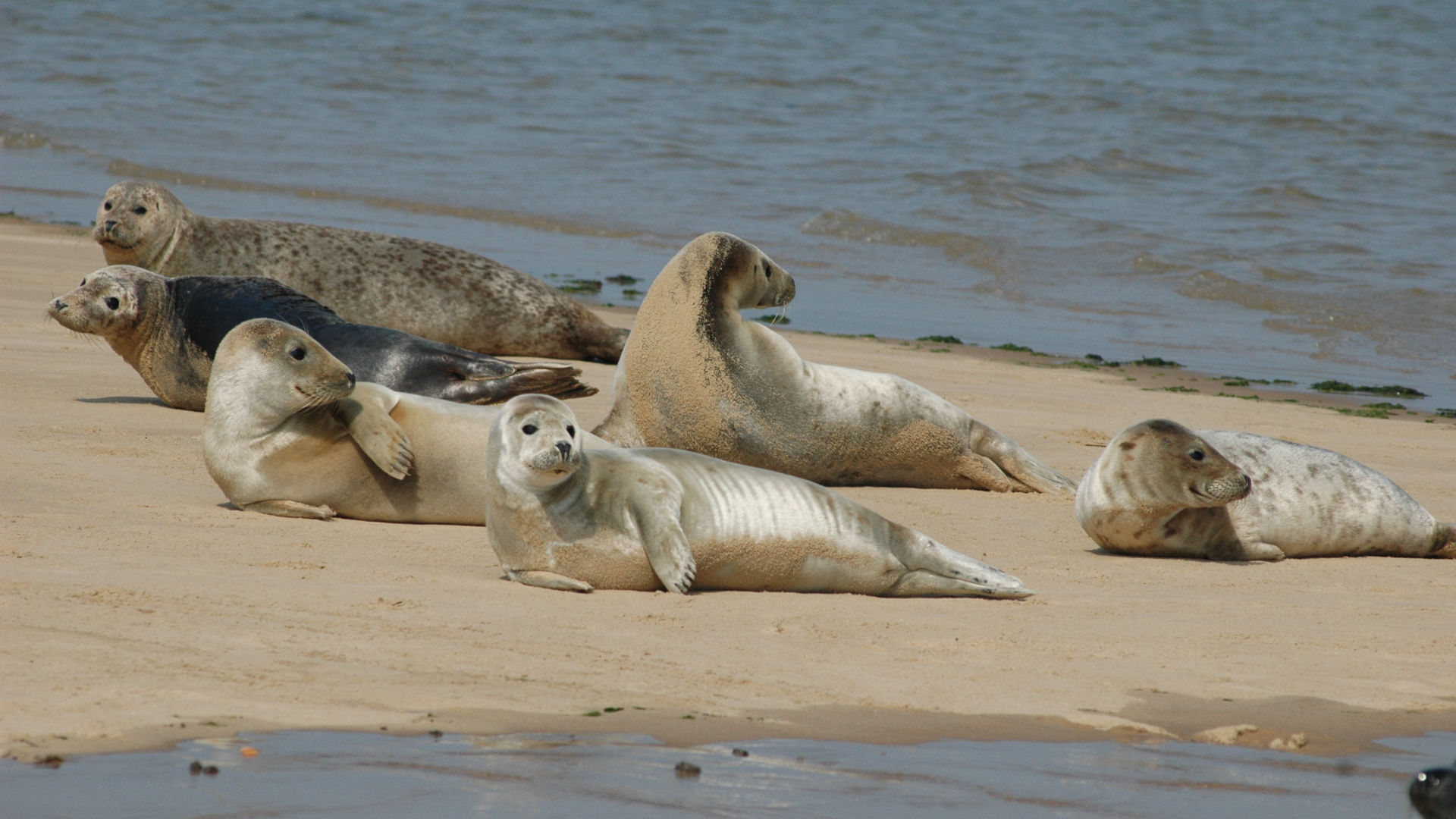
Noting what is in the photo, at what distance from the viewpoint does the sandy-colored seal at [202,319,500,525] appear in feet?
18.0

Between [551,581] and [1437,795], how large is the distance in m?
2.56

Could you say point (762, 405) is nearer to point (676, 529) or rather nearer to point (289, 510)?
point (289, 510)

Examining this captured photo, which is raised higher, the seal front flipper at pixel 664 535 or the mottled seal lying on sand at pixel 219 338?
the seal front flipper at pixel 664 535

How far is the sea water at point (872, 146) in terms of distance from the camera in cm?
1338

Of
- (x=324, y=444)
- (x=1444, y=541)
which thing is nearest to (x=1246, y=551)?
(x=1444, y=541)

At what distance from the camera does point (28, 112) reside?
22.1 meters

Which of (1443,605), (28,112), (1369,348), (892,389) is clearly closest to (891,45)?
(28,112)

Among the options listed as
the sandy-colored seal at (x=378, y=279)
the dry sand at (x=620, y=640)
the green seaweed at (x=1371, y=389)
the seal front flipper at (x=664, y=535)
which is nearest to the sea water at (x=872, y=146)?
the green seaweed at (x=1371, y=389)

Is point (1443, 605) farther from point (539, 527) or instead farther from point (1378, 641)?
point (539, 527)

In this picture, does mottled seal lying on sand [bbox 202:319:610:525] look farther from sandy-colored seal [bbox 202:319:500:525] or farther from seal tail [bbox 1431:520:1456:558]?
seal tail [bbox 1431:520:1456:558]

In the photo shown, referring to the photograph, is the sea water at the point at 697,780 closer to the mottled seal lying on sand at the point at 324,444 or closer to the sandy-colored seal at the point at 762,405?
the mottled seal lying on sand at the point at 324,444

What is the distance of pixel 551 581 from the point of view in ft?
14.8

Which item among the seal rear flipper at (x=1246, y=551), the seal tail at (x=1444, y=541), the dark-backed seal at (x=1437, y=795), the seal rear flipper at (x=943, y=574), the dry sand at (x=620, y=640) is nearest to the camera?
the dark-backed seal at (x=1437, y=795)

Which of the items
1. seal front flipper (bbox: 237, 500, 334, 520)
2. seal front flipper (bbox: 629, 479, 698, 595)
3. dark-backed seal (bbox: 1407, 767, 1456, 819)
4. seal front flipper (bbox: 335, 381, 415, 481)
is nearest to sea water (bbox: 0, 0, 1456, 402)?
seal front flipper (bbox: 335, 381, 415, 481)
